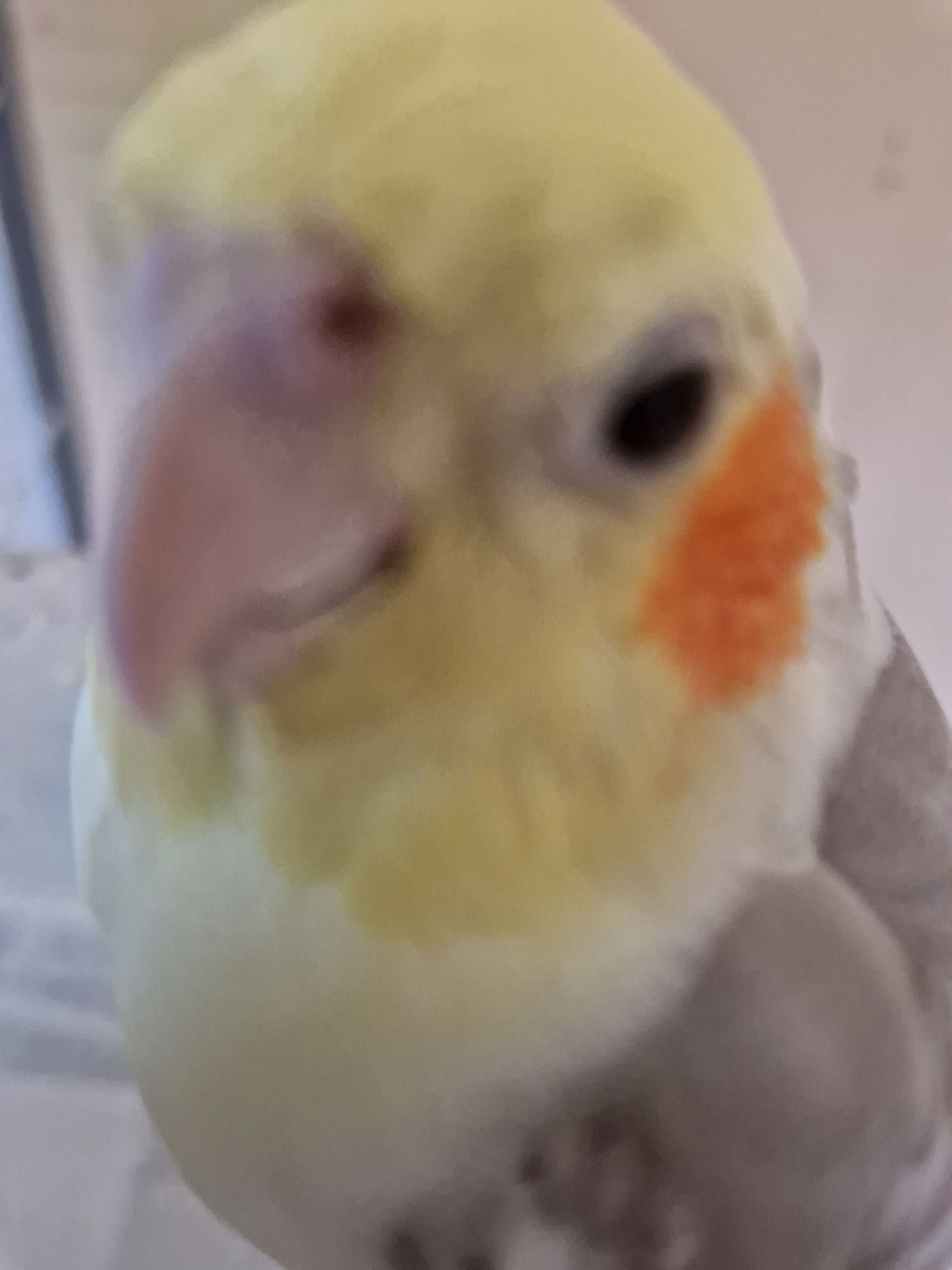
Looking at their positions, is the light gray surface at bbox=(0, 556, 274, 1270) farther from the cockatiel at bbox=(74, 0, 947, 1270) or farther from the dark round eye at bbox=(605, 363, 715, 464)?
the dark round eye at bbox=(605, 363, 715, 464)

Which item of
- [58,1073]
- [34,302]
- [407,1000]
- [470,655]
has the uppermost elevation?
[470,655]

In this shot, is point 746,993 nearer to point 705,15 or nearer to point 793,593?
point 793,593

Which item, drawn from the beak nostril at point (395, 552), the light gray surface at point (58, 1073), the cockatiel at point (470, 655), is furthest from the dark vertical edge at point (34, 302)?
the beak nostril at point (395, 552)

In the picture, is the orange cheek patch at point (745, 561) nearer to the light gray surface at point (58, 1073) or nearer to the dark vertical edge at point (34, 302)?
the light gray surface at point (58, 1073)

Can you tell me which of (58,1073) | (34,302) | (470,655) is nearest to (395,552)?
(470,655)

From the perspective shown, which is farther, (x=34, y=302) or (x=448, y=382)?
(x=34, y=302)

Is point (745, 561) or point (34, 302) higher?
point (745, 561)

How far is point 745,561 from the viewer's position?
0.33m

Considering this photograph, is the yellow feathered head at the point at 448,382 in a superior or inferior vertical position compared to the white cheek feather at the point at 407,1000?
superior

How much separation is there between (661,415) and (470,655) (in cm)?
7

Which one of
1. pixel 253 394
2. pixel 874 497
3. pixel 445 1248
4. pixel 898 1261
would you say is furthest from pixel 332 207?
pixel 874 497

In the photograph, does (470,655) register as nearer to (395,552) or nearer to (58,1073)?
(395,552)

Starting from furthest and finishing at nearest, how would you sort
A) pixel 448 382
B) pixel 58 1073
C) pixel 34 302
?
pixel 34 302, pixel 58 1073, pixel 448 382

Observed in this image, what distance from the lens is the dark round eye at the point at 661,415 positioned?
287 mm
